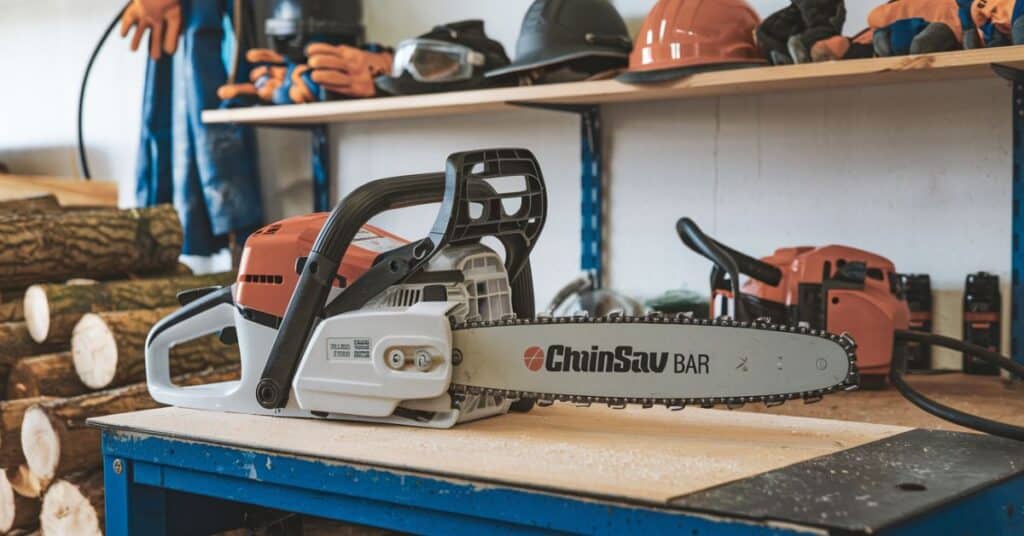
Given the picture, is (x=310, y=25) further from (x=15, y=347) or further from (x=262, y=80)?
(x=15, y=347)

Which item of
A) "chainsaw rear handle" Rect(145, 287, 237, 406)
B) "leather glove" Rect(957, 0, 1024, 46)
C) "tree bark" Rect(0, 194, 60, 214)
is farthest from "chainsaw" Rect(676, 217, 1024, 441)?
"tree bark" Rect(0, 194, 60, 214)

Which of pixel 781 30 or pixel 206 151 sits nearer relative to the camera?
pixel 781 30

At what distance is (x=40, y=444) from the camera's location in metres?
2.79

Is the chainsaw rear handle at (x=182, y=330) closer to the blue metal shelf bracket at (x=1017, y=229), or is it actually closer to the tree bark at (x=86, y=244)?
the tree bark at (x=86, y=244)

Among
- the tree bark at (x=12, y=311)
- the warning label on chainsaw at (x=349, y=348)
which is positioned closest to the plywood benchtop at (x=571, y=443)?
the warning label on chainsaw at (x=349, y=348)

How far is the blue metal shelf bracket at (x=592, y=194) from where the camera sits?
3.36 metres

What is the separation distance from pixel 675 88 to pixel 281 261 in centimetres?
121

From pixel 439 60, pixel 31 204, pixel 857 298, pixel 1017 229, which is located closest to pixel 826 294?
pixel 857 298

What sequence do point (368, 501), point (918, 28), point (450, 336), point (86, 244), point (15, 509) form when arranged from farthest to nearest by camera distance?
point (86, 244)
point (15, 509)
point (918, 28)
point (450, 336)
point (368, 501)

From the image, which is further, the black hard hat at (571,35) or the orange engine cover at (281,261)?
the black hard hat at (571,35)

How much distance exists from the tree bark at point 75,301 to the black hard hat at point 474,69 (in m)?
0.89

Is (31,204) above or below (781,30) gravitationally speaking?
below

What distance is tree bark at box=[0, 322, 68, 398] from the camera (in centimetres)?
317

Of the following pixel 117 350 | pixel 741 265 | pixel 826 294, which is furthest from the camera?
pixel 117 350
